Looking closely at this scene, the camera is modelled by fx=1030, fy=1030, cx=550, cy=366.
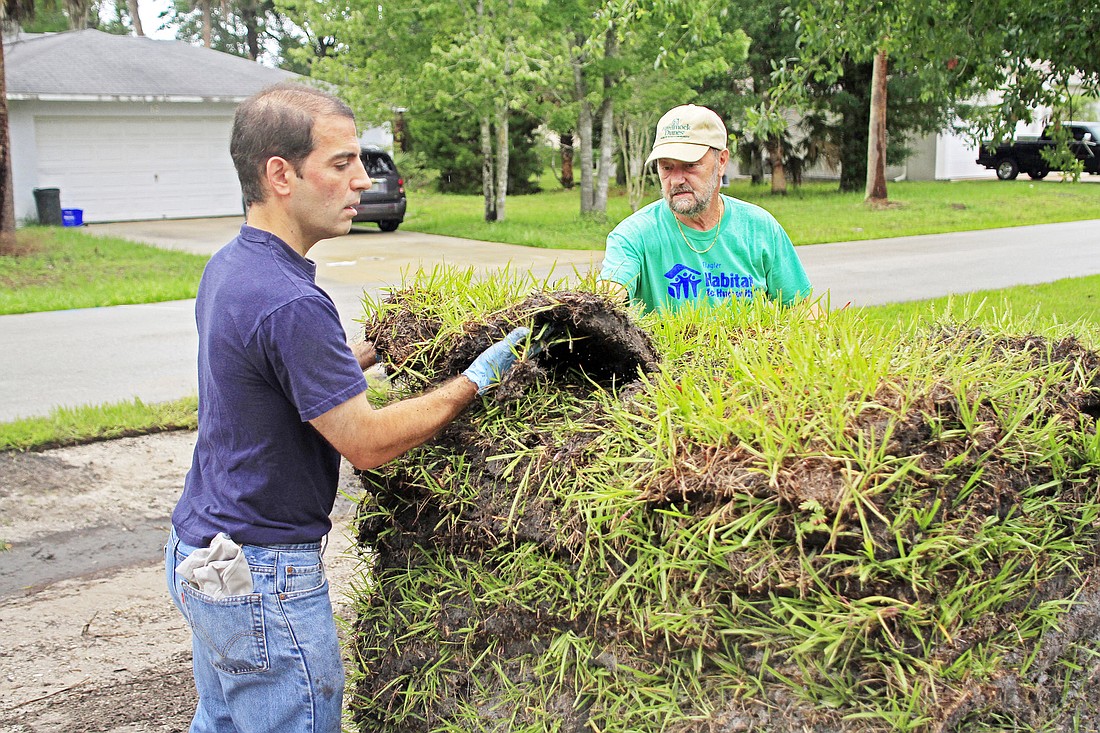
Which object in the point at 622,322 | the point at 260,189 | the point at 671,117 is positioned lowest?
the point at 622,322

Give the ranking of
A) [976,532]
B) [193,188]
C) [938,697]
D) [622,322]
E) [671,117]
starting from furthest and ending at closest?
[193,188] < [671,117] < [622,322] < [976,532] < [938,697]

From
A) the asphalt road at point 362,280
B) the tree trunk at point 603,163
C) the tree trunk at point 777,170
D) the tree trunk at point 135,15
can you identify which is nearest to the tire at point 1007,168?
the tree trunk at point 777,170

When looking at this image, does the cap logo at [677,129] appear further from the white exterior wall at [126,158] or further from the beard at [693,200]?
the white exterior wall at [126,158]

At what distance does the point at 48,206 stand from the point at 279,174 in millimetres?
23936

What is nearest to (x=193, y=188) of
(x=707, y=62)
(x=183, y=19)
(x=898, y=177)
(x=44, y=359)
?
(x=707, y=62)

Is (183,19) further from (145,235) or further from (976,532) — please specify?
(976,532)

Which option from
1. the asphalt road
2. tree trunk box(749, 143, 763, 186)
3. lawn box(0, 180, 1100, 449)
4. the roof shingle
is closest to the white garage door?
the roof shingle

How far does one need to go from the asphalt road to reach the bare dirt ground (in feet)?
4.69

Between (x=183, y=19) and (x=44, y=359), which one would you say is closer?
(x=44, y=359)

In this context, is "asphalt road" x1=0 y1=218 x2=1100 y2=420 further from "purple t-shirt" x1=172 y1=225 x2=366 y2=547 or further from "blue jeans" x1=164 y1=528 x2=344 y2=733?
"blue jeans" x1=164 y1=528 x2=344 y2=733

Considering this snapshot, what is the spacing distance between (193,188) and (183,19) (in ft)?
150

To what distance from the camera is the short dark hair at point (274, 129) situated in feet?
7.34

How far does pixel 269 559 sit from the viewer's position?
89.7 inches

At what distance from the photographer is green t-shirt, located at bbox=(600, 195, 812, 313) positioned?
3.76m
